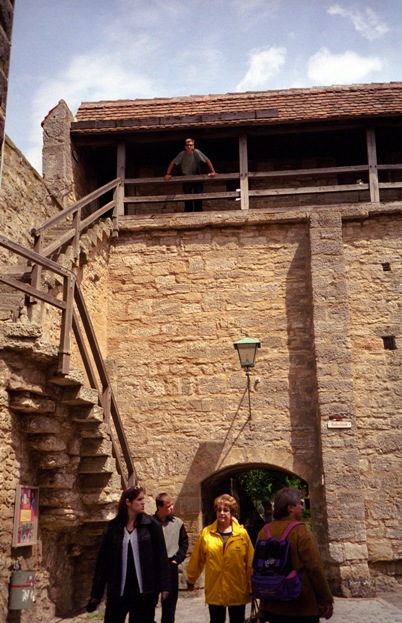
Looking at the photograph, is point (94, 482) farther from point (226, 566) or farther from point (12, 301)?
point (226, 566)

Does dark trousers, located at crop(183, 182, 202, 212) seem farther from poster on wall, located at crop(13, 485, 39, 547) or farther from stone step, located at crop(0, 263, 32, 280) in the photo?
poster on wall, located at crop(13, 485, 39, 547)

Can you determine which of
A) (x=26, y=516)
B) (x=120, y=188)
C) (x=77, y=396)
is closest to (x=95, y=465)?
(x=26, y=516)

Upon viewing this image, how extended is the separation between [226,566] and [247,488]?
51.0 ft

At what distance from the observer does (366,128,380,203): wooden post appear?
1005cm

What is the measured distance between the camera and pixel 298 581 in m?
3.63

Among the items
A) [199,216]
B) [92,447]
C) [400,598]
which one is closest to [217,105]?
[199,216]

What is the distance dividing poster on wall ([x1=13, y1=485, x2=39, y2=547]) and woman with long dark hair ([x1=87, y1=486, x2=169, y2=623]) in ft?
7.80

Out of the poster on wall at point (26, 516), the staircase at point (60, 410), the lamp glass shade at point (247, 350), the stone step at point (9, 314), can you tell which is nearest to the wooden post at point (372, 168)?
the lamp glass shade at point (247, 350)

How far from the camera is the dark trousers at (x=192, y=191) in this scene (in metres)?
10.8

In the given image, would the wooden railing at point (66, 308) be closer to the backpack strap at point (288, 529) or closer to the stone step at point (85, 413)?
the stone step at point (85, 413)

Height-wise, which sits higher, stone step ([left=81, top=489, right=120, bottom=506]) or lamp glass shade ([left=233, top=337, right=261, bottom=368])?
lamp glass shade ([left=233, top=337, right=261, bottom=368])

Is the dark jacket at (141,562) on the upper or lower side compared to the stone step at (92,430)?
lower

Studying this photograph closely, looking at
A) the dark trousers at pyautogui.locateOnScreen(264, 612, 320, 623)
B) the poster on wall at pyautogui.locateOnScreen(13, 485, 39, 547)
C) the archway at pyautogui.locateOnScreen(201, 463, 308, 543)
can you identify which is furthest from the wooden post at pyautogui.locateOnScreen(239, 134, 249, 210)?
the dark trousers at pyautogui.locateOnScreen(264, 612, 320, 623)

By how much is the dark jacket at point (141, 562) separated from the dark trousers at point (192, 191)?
7273mm
